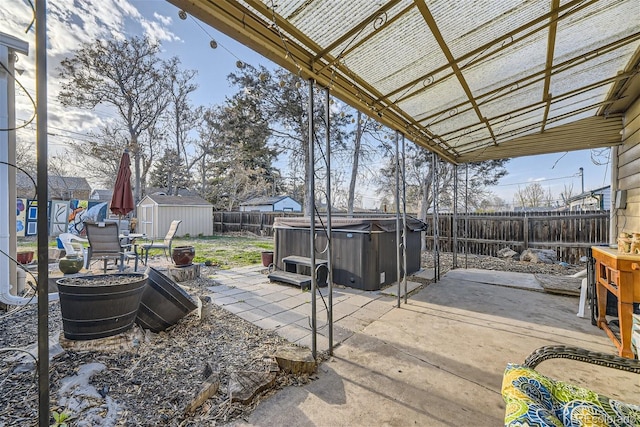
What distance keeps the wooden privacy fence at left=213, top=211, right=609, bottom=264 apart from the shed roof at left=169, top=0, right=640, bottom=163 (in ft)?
11.7

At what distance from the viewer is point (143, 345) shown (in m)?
2.43

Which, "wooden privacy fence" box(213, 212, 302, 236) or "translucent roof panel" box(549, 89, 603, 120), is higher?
"translucent roof panel" box(549, 89, 603, 120)

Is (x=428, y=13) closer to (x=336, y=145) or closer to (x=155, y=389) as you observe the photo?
(x=155, y=389)

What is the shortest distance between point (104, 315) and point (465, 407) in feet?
9.10

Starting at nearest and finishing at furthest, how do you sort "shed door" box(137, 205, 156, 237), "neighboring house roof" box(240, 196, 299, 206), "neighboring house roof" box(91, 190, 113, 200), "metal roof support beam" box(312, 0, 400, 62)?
"metal roof support beam" box(312, 0, 400, 62)
"shed door" box(137, 205, 156, 237)
"neighboring house roof" box(240, 196, 299, 206)
"neighboring house roof" box(91, 190, 113, 200)

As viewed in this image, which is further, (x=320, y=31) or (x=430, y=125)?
(x=430, y=125)

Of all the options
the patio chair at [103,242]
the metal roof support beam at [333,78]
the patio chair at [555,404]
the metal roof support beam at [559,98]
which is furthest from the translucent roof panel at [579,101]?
the patio chair at [103,242]

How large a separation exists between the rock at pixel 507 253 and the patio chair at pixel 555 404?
7.05 meters

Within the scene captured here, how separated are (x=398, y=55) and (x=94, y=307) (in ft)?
10.5

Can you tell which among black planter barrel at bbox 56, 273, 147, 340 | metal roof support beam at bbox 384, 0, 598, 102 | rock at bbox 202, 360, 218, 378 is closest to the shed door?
black planter barrel at bbox 56, 273, 147, 340

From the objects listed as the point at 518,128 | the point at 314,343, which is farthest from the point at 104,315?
the point at 518,128

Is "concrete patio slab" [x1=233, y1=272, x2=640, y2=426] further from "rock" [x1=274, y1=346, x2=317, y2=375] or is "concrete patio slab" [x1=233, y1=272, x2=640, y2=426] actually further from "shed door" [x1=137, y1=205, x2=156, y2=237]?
"shed door" [x1=137, y1=205, x2=156, y2=237]

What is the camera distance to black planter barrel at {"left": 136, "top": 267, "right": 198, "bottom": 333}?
265 cm

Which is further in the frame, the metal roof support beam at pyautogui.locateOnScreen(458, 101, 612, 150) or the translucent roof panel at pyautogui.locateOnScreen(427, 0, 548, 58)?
the metal roof support beam at pyautogui.locateOnScreen(458, 101, 612, 150)
